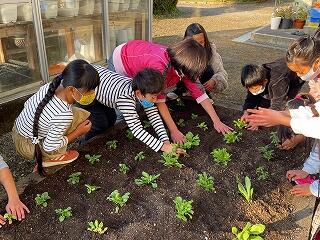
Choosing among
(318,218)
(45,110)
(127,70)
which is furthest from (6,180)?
(318,218)

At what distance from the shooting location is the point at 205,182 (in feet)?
7.55

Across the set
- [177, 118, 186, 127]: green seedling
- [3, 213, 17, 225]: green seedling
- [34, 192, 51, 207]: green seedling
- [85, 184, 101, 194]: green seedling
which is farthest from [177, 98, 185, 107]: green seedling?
[3, 213, 17, 225]: green seedling

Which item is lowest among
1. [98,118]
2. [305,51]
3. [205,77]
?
[98,118]

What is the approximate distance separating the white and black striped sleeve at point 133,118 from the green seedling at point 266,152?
85 cm

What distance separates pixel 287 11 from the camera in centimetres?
860

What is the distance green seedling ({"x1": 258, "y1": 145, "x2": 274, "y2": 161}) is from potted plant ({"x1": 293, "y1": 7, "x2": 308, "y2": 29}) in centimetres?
654

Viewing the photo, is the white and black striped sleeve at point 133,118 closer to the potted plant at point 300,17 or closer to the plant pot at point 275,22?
the plant pot at point 275,22

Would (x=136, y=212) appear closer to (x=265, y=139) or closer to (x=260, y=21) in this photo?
(x=265, y=139)

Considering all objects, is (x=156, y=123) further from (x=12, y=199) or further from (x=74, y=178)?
(x=12, y=199)

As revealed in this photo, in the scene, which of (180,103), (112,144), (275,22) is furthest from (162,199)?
(275,22)

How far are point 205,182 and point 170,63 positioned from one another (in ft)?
3.27

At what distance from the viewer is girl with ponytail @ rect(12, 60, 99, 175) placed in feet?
7.21

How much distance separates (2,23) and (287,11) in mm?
7383

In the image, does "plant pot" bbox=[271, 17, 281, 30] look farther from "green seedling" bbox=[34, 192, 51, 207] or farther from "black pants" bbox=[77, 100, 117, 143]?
"green seedling" bbox=[34, 192, 51, 207]
